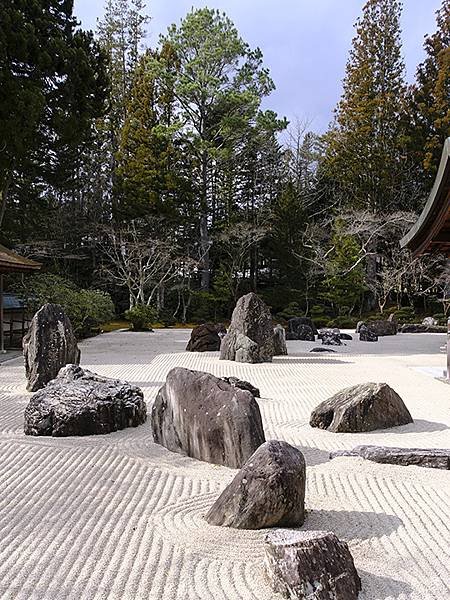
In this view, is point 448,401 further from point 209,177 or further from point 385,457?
point 209,177

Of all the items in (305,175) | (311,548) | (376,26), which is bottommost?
(311,548)

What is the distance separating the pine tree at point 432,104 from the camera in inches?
983

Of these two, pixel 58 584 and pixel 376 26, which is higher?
pixel 376 26

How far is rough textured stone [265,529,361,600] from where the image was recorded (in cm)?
226

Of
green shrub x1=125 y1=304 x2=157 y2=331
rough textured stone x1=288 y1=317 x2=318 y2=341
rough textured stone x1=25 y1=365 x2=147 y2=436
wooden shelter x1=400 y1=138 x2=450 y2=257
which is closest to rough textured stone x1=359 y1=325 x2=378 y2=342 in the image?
rough textured stone x1=288 y1=317 x2=318 y2=341

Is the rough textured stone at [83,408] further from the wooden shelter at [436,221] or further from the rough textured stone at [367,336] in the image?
the rough textured stone at [367,336]

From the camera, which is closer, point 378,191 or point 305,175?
point 378,191

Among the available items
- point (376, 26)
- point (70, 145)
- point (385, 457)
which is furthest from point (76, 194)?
point (385, 457)

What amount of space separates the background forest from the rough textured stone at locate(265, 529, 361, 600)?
19.3 m

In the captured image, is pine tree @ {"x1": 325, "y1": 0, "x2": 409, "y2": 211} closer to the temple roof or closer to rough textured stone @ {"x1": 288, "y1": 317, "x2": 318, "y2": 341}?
rough textured stone @ {"x1": 288, "y1": 317, "x2": 318, "y2": 341}

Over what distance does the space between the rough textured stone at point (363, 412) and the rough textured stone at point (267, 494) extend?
240 centimetres

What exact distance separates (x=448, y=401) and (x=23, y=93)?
1167 centimetres

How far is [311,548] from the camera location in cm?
235

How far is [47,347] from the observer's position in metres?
7.63
